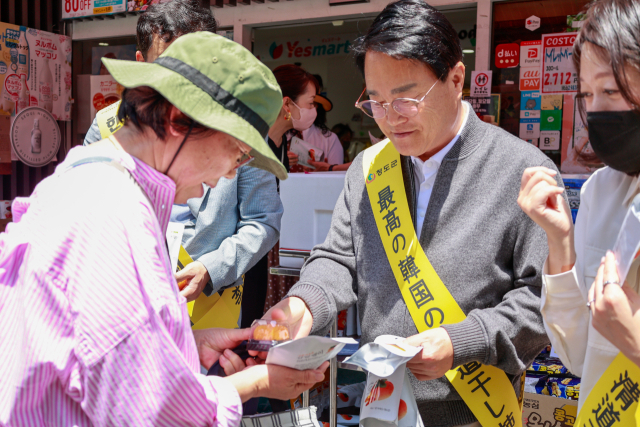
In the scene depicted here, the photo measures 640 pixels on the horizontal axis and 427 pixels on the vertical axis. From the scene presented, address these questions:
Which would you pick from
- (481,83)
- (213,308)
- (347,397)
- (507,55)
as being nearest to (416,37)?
(213,308)

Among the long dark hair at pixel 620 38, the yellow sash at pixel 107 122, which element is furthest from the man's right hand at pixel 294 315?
the yellow sash at pixel 107 122

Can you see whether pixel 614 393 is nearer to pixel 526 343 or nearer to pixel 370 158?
pixel 526 343

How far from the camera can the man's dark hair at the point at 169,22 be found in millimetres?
2508

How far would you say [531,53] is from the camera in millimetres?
4832

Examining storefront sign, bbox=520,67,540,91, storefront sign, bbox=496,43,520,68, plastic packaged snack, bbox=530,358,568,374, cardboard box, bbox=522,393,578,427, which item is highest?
storefront sign, bbox=496,43,520,68

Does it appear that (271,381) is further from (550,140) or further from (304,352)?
(550,140)

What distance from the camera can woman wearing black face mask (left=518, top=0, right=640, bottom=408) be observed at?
1.27 metres

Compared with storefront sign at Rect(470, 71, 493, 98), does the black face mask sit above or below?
below

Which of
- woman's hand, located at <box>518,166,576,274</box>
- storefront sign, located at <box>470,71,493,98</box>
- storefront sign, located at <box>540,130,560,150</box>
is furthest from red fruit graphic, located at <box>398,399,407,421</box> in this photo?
storefront sign, located at <box>540,130,560,150</box>

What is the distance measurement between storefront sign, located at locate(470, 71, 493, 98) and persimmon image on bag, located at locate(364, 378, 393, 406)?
3.58 metres

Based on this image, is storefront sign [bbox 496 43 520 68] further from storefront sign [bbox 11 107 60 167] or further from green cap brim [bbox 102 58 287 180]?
storefront sign [bbox 11 107 60 167]

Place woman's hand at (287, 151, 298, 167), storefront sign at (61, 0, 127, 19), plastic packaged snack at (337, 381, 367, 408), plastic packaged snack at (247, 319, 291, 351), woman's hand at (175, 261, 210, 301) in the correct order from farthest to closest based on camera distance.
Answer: storefront sign at (61, 0, 127, 19), woman's hand at (287, 151, 298, 167), plastic packaged snack at (337, 381, 367, 408), woman's hand at (175, 261, 210, 301), plastic packaged snack at (247, 319, 291, 351)

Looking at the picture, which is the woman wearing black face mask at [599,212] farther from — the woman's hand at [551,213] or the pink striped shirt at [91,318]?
the pink striped shirt at [91,318]

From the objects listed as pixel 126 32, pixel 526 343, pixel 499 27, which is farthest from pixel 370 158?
pixel 126 32
